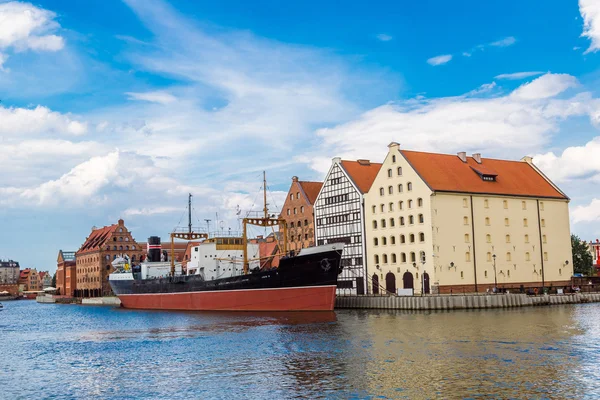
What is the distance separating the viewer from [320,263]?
176 feet

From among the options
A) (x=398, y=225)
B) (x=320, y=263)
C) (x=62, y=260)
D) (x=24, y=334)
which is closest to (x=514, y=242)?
(x=398, y=225)

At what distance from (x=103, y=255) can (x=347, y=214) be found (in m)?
64.7

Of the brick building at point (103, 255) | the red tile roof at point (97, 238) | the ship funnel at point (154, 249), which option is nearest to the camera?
the ship funnel at point (154, 249)

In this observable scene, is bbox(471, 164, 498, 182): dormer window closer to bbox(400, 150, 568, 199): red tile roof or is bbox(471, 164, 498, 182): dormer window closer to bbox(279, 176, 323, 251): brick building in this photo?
bbox(400, 150, 568, 199): red tile roof

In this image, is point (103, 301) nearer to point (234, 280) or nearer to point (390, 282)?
point (234, 280)

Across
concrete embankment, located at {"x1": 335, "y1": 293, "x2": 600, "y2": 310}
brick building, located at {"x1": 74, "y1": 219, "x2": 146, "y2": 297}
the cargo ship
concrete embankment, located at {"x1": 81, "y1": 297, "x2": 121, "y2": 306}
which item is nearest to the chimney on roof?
concrete embankment, located at {"x1": 335, "y1": 293, "x2": 600, "y2": 310}

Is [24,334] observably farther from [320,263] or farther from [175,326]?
[320,263]

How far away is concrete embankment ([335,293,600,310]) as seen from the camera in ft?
178

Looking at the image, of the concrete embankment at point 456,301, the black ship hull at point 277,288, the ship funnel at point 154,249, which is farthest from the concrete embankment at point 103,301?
the concrete embankment at point 456,301

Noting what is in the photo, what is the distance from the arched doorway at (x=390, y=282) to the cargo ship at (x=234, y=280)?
10.2 m

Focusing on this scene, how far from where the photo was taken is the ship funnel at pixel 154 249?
8216cm

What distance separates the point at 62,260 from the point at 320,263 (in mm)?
115535

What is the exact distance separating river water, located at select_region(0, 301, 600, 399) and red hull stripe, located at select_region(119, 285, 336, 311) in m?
6.83

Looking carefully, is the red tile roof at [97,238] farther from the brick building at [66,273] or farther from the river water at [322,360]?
the river water at [322,360]
